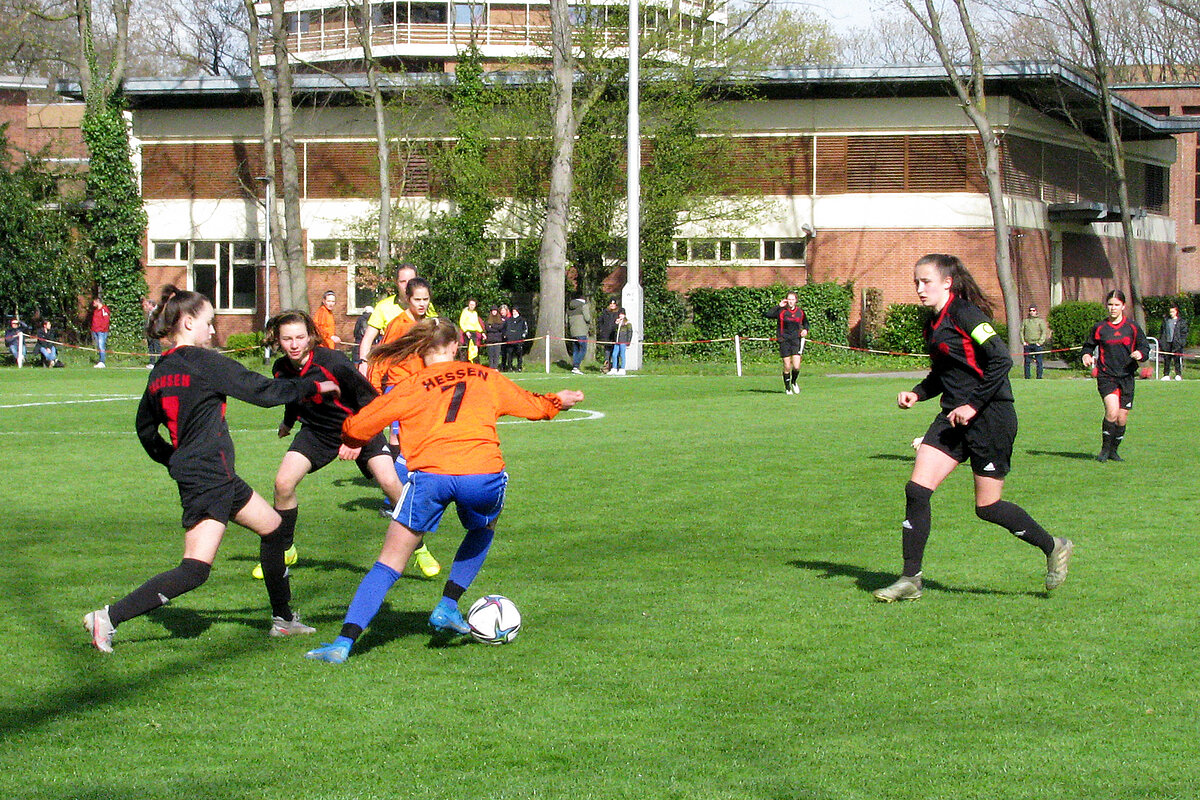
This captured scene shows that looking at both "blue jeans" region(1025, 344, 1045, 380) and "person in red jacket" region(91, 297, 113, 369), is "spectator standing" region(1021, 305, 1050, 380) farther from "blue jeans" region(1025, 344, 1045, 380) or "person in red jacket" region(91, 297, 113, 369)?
"person in red jacket" region(91, 297, 113, 369)

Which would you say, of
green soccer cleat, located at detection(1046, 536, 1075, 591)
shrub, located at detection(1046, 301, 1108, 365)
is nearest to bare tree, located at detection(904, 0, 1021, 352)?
shrub, located at detection(1046, 301, 1108, 365)

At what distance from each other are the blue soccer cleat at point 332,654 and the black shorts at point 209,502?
2.42 feet

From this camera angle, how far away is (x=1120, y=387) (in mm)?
14945

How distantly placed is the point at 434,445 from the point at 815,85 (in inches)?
1430

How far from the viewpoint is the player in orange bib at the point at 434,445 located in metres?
6.09

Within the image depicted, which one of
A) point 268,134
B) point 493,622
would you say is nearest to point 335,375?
point 493,622

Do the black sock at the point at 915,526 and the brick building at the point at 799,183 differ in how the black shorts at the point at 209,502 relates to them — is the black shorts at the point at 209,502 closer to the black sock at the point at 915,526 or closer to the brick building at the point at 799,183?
the black sock at the point at 915,526

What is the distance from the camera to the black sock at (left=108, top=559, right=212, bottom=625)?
20.3 ft

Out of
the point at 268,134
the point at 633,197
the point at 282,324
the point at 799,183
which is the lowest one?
the point at 282,324

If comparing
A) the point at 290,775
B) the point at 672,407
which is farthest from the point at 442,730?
the point at 672,407

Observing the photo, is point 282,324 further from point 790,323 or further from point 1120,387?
point 790,323

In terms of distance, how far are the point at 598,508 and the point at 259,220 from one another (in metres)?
35.2

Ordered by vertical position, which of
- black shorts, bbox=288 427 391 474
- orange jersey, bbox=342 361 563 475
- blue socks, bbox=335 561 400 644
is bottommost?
blue socks, bbox=335 561 400 644

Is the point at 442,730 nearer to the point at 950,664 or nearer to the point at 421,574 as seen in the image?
the point at 950,664
